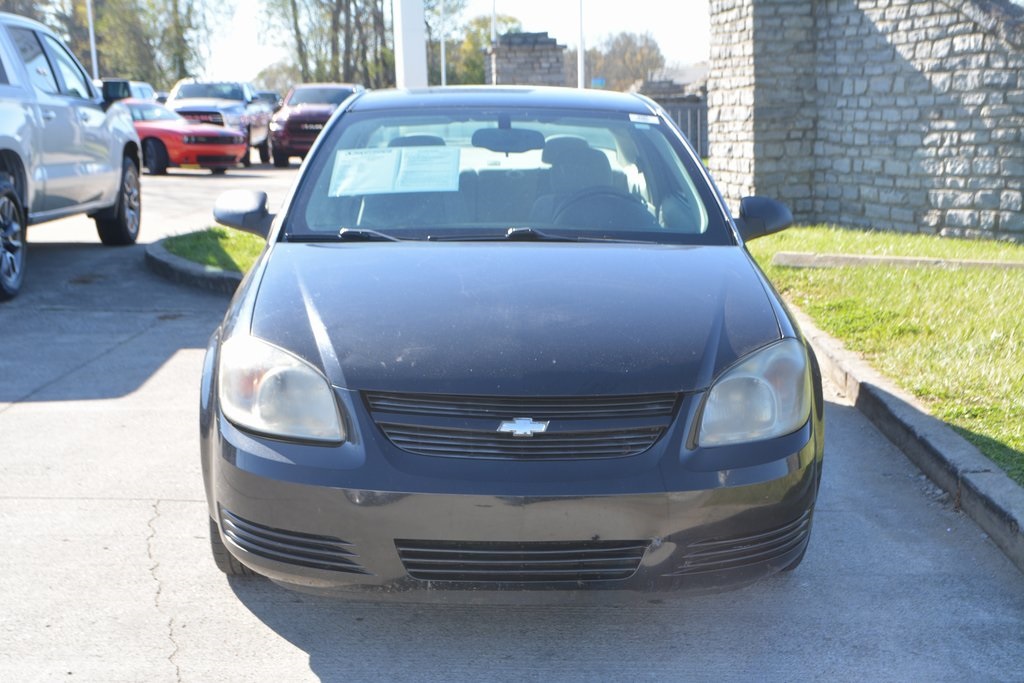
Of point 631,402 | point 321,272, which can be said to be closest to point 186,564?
point 321,272

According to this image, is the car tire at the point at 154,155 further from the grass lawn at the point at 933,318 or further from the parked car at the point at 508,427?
the parked car at the point at 508,427

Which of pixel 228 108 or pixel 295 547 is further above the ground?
pixel 228 108

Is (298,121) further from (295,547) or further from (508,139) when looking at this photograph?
(295,547)

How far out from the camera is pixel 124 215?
11016 millimetres

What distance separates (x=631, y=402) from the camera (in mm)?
3055

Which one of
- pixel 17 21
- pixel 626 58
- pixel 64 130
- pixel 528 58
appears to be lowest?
pixel 64 130

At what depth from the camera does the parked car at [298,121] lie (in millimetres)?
23953

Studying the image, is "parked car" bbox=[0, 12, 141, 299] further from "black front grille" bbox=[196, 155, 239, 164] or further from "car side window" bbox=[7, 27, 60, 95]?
"black front grille" bbox=[196, 155, 239, 164]

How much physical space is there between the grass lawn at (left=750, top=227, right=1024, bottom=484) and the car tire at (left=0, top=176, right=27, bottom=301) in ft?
17.8

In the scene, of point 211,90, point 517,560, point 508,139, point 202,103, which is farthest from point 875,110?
point 211,90

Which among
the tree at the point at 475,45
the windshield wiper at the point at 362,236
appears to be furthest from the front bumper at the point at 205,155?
the tree at the point at 475,45

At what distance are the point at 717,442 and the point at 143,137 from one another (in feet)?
65.6

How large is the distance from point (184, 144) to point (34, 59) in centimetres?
1224

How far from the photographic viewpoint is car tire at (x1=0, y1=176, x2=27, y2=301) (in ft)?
26.3
